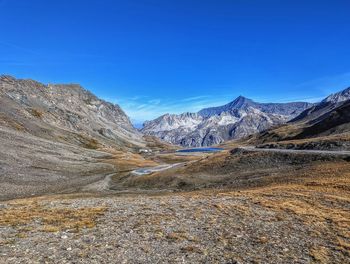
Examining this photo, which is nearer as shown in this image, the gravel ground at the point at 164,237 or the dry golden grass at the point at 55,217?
the gravel ground at the point at 164,237

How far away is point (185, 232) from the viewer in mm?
23703

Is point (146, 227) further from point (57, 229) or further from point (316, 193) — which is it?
point (316, 193)

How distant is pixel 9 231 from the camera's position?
24.4 metres

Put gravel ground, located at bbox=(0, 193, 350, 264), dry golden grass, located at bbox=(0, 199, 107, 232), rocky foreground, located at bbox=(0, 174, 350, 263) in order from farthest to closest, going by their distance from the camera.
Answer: dry golden grass, located at bbox=(0, 199, 107, 232)
rocky foreground, located at bbox=(0, 174, 350, 263)
gravel ground, located at bbox=(0, 193, 350, 264)

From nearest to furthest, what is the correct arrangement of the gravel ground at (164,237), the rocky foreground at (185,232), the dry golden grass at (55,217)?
the gravel ground at (164,237) < the rocky foreground at (185,232) < the dry golden grass at (55,217)

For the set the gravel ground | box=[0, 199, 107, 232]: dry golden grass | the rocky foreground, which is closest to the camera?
the gravel ground

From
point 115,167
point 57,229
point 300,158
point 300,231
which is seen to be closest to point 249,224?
point 300,231

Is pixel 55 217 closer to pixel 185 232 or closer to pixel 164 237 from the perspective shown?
pixel 164 237

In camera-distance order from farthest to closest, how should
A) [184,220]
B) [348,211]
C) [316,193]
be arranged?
[316,193]
[348,211]
[184,220]

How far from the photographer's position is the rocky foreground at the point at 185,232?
1895 centimetres

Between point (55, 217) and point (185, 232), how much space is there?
12877 mm

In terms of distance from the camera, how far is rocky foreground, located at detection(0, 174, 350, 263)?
18953mm

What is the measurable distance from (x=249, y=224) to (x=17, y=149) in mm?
109050

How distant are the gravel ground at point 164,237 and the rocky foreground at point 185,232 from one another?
58 mm
